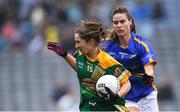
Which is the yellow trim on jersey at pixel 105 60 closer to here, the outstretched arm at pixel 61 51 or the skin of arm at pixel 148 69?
the outstretched arm at pixel 61 51

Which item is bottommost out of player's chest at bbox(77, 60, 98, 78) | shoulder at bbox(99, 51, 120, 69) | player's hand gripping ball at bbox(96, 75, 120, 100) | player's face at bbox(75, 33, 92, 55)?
player's hand gripping ball at bbox(96, 75, 120, 100)

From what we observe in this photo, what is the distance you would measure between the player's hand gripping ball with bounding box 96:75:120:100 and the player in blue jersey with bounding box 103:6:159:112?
94 centimetres

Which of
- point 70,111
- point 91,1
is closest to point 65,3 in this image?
point 91,1

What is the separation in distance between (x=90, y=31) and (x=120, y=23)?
81 centimetres

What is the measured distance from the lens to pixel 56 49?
350 inches

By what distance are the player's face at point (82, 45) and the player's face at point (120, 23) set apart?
34.1 inches

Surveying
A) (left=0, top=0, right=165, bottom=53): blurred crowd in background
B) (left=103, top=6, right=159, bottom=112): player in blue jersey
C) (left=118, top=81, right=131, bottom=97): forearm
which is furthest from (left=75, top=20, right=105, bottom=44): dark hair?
(left=0, top=0, right=165, bottom=53): blurred crowd in background

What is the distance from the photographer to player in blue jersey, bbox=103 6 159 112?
9359mm

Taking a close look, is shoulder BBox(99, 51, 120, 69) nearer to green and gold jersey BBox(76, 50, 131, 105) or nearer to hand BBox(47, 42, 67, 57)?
green and gold jersey BBox(76, 50, 131, 105)

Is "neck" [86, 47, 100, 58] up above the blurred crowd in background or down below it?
above

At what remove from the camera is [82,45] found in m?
8.50

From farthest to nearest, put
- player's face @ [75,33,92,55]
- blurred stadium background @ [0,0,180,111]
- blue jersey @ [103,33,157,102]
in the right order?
blurred stadium background @ [0,0,180,111], blue jersey @ [103,33,157,102], player's face @ [75,33,92,55]

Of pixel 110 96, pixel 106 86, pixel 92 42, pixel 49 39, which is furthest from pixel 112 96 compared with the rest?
pixel 49 39

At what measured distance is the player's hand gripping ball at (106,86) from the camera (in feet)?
27.2
